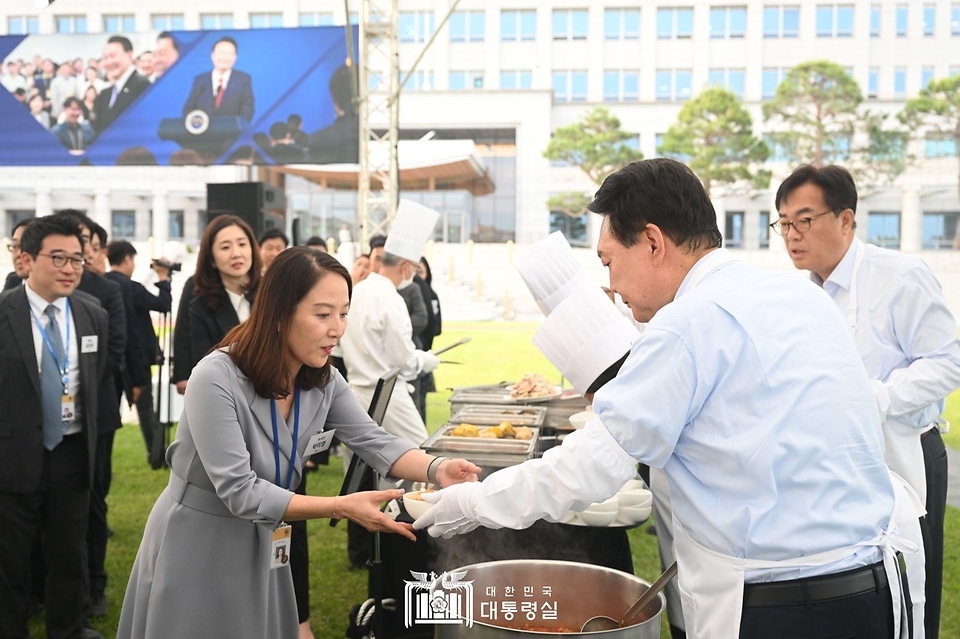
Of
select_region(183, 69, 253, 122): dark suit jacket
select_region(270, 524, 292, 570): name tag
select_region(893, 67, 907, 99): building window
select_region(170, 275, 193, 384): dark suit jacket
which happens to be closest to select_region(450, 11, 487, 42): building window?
select_region(893, 67, 907, 99): building window

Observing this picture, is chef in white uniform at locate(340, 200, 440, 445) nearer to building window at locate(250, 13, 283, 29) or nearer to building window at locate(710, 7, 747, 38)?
building window at locate(250, 13, 283, 29)

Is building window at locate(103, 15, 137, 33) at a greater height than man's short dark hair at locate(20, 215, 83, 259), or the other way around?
building window at locate(103, 15, 137, 33)

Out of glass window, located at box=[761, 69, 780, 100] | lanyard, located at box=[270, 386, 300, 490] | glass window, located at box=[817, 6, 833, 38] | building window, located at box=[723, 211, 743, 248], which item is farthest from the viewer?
glass window, located at box=[761, 69, 780, 100]

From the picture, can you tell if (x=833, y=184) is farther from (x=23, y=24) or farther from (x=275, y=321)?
(x=23, y=24)

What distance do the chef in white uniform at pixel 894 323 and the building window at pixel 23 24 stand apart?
1447 inches

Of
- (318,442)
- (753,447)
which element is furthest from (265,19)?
(753,447)

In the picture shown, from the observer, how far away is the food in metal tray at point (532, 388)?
4746mm

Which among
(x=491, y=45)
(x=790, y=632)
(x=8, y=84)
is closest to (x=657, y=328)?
(x=790, y=632)

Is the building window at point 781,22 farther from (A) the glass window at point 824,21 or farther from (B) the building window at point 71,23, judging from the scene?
(B) the building window at point 71,23

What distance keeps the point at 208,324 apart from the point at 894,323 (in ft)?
9.13

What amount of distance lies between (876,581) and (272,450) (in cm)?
140

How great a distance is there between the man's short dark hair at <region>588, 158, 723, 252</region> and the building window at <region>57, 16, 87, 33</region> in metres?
37.8

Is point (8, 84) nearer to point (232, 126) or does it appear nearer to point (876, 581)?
point (232, 126)

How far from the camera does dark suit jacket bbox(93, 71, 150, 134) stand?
12.7 meters
